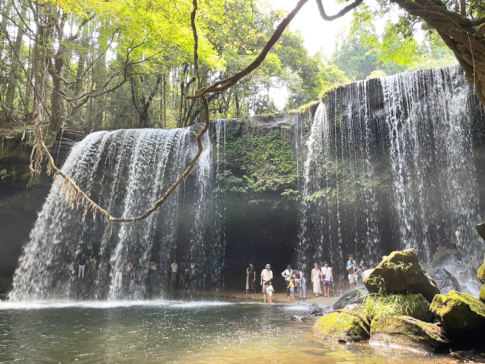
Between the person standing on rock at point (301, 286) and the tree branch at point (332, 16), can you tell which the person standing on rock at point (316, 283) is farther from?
the tree branch at point (332, 16)

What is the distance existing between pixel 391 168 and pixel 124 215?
11774 mm

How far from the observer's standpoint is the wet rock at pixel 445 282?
29.8 feet

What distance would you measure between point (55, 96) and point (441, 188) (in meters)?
16.4

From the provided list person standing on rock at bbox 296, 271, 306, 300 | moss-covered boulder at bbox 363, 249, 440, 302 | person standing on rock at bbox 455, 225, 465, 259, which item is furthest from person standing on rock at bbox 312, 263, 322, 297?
moss-covered boulder at bbox 363, 249, 440, 302

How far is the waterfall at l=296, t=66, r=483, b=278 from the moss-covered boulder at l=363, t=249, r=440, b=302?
289 inches

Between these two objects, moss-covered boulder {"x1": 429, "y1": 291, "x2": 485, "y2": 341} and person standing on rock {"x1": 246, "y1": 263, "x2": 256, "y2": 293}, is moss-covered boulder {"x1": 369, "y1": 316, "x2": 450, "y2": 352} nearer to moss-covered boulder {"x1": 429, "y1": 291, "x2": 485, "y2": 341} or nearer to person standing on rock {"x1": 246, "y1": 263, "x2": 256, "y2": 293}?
moss-covered boulder {"x1": 429, "y1": 291, "x2": 485, "y2": 341}

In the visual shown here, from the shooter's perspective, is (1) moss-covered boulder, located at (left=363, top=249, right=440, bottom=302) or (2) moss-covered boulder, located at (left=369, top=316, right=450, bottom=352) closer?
(2) moss-covered boulder, located at (left=369, top=316, right=450, bottom=352)

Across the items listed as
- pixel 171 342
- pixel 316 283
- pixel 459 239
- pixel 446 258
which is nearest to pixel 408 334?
pixel 171 342

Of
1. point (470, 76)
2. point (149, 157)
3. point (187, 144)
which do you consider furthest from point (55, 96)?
point (470, 76)

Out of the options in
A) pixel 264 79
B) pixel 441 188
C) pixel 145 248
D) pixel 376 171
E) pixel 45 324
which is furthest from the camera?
pixel 264 79

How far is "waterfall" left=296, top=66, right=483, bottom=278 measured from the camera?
12.3m

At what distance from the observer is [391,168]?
1346 cm

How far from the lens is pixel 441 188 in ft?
42.1

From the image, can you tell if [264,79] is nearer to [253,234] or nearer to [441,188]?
[253,234]
